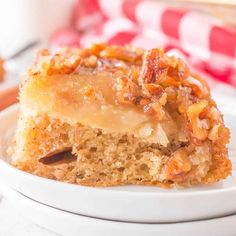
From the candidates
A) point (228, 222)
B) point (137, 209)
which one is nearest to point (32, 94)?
point (137, 209)

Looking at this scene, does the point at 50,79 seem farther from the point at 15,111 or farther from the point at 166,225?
the point at 166,225

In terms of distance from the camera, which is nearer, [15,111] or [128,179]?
[128,179]

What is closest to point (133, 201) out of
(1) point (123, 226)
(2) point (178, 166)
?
(1) point (123, 226)

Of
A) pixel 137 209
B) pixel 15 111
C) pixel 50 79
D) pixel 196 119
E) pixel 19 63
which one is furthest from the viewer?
pixel 19 63

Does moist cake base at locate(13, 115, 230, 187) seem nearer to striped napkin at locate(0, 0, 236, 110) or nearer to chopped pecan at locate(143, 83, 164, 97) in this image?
chopped pecan at locate(143, 83, 164, 97)

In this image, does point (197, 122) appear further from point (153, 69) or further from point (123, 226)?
point (123, 226)

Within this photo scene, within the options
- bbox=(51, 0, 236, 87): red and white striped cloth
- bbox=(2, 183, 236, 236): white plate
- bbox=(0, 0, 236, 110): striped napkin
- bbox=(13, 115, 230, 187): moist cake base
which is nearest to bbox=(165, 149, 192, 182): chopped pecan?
bbox=(13, 115, 230, 187): moist cake base
